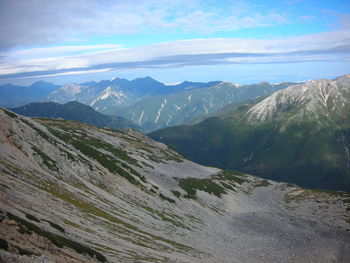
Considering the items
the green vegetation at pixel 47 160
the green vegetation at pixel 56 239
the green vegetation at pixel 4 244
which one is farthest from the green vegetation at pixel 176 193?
the green vegetation at pixel 4 244

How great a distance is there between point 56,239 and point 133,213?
41.3m

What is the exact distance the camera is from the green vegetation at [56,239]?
102ft

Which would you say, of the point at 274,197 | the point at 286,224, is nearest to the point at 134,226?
the point at 286,224

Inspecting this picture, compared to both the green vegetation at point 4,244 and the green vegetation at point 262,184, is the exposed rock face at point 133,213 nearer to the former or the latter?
the green vegetation at point 4,244

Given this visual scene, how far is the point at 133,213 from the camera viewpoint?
7319 cm

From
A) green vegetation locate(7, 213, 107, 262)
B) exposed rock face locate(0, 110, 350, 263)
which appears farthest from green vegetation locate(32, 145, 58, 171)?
green vegetation locate(7, 213, 107, 262)

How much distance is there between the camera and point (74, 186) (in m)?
71.0

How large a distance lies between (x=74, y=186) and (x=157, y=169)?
213 feet

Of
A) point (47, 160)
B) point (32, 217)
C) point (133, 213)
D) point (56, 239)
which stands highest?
point (32, 217)

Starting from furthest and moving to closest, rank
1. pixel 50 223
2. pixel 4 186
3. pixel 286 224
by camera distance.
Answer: pixel 286 224, pixel 4 186, pixel 50 223

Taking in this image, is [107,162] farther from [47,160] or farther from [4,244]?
[4,244]

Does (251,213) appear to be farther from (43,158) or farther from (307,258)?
(43,158)

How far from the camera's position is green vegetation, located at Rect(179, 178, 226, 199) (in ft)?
399

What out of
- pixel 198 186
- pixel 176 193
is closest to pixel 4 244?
pixel 176 193
